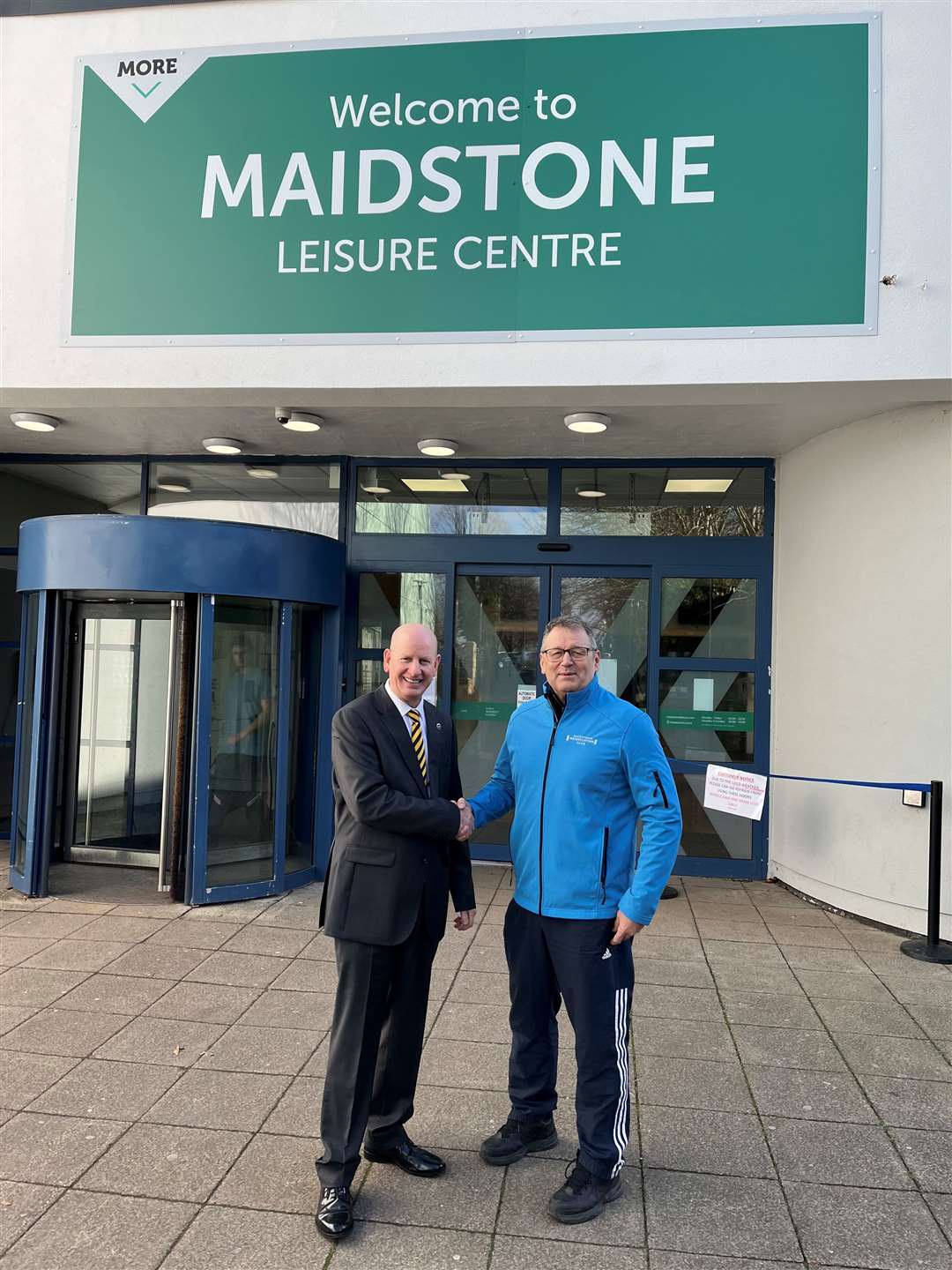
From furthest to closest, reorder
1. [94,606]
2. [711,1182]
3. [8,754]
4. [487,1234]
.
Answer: [8,754]
[94,606]
[711,1182]
[487,1234]

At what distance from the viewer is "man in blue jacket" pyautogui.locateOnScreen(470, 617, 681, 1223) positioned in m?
2.92

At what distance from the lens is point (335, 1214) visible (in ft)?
8.98

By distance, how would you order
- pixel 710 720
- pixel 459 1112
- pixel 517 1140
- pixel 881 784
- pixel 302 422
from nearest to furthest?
pixel 517 1140
pixel 459 1112
pixel 881 784
pixel 302 422
pixel 710 720

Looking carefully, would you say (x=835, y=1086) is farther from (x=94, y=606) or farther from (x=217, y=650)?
(x=94, y=606)

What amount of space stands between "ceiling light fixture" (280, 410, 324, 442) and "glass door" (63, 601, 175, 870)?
6.69 feet

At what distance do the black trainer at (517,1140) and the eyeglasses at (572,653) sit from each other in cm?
168

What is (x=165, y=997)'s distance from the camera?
466cm

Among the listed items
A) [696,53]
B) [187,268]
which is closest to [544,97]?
[696,53]

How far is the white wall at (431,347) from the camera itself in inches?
218

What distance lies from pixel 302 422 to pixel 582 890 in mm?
4839

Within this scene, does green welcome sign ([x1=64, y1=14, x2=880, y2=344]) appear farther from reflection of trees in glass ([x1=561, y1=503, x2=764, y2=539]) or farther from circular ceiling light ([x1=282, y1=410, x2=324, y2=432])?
reflection of trees in glass ([x1=561, y1=503, x2=764, y2=539])

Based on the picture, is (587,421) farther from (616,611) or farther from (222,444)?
(222,444)

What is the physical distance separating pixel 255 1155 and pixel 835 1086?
2408 mm

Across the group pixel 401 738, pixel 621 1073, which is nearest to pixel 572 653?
pixel 401 738
